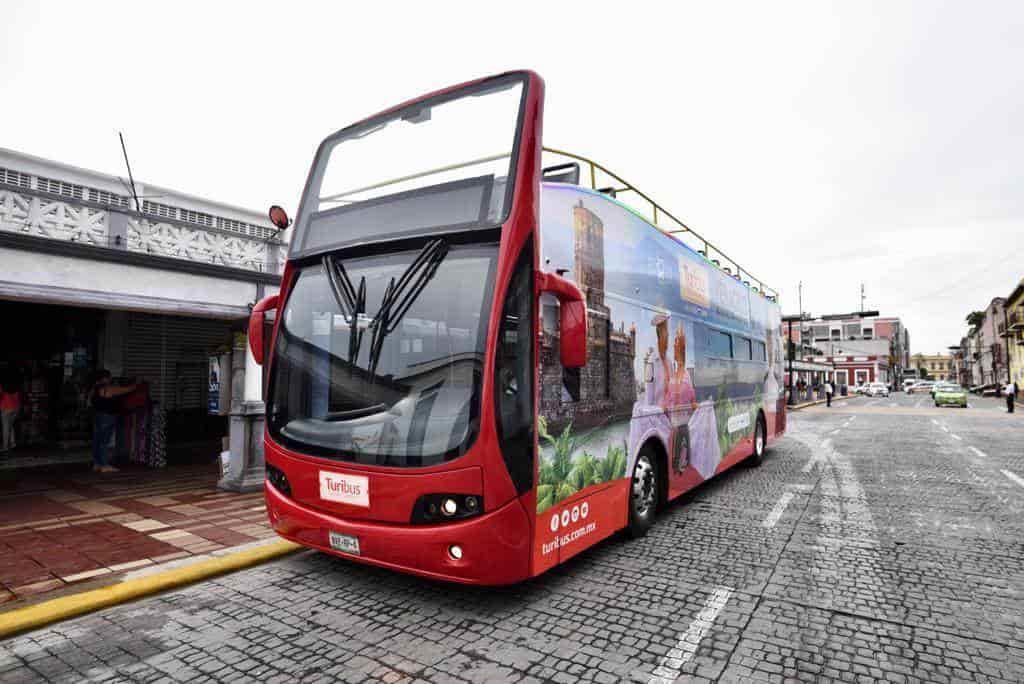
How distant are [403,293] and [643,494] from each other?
3400mm

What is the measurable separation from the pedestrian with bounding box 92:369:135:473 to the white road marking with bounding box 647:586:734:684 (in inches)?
389

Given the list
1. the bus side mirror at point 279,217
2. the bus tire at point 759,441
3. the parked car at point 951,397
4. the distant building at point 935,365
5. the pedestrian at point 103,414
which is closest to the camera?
the bus side mirror at point 279,217

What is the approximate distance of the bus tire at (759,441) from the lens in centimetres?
1034

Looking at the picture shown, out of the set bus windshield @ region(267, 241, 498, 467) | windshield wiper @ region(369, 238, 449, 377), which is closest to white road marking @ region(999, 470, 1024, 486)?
bus windshield @ region(267, 241, 498, 467)

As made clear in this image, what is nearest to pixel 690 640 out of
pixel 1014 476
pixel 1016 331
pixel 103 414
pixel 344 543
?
pixel 344 543

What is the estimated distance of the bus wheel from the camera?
5535 mm

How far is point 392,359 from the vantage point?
3.88m

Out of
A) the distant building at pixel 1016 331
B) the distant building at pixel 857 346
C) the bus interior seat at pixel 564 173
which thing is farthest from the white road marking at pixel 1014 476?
the distant building at pixel 857 346

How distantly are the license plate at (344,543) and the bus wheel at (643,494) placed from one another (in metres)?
2.70

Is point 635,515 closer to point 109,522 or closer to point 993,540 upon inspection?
point 993,540

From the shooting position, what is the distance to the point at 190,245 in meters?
8.12

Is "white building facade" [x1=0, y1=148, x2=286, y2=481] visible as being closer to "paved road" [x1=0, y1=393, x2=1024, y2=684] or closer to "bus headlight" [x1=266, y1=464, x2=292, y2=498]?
"bus headlight" [x1=266, y1=464, x2=292, y2=498]

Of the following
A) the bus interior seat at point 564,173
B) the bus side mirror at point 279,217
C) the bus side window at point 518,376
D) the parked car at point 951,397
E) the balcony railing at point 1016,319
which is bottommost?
the parked car at point 951,397

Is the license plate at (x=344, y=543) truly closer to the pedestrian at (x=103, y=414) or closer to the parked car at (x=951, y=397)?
the pedestrian at (x=103, y=414)
